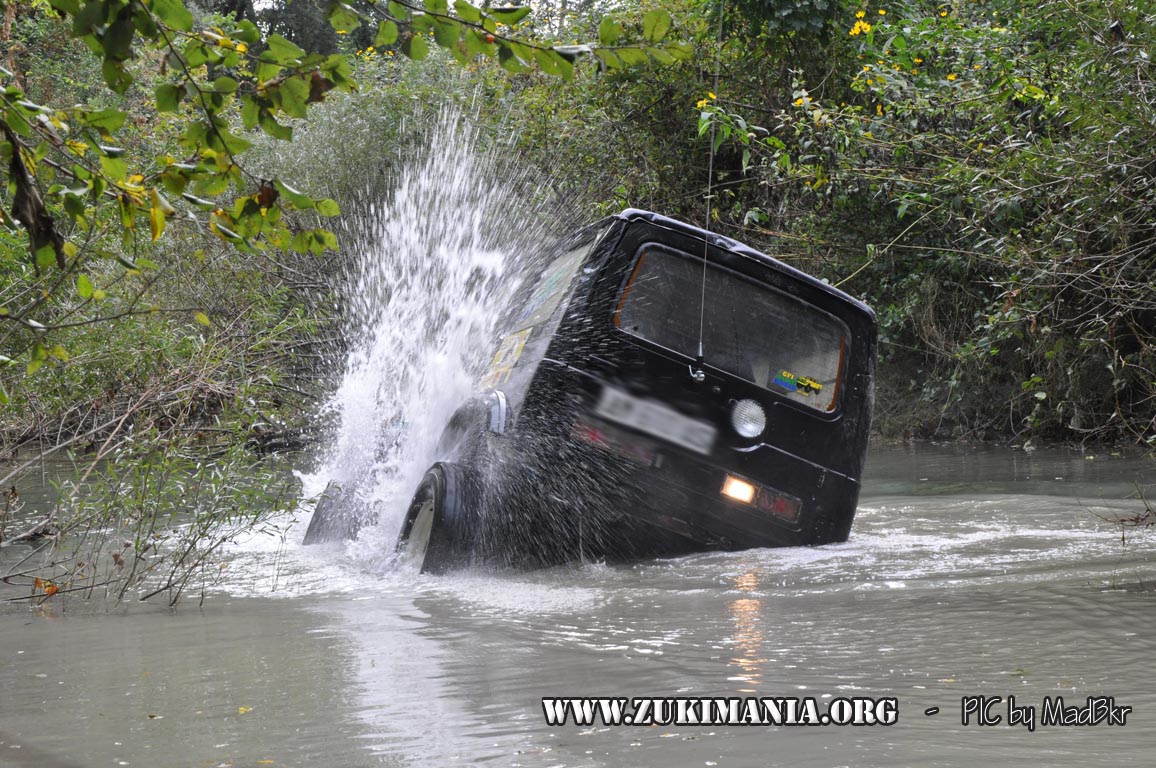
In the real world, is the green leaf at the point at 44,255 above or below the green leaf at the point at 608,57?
below

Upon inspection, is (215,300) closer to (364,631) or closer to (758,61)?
(758,61)

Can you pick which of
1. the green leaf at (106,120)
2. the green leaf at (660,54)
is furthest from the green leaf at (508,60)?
the green leaf at (106,120)

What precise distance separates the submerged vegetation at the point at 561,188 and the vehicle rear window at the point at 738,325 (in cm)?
116

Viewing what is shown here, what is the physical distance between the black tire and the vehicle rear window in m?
1.14

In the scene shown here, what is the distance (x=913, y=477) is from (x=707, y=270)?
20.4ft

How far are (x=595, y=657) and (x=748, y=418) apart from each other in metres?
2.25

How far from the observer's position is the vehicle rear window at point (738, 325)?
20.6 ft

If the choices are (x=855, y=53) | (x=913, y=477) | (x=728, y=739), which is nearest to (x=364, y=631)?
A: (x=728, y=739)

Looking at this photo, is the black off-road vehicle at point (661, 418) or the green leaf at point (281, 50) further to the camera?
the black off-road vehicle at point (661, 418)

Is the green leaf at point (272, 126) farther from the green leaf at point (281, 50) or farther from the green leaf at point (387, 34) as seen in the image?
the green leaf at point (387, 34)

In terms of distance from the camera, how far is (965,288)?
44.6 ft

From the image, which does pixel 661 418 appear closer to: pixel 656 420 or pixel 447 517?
pixel 656 420

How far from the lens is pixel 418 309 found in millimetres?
11133

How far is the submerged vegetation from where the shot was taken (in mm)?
2924
